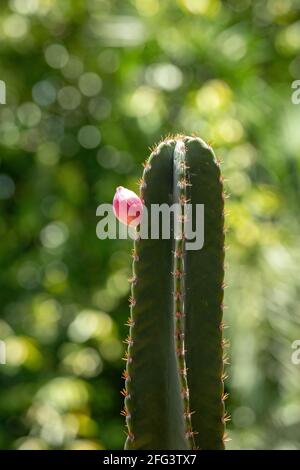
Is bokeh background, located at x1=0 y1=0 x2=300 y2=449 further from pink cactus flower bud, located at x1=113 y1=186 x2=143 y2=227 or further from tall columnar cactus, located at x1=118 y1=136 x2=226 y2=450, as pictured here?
pink cactus flower bud, located at x1=113 y1=186 x2=143 y2=227

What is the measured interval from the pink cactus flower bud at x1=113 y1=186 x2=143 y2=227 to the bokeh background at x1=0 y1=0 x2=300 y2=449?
1.64 m

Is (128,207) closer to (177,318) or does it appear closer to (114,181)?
(177,318)

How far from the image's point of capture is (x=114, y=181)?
3.94 metres

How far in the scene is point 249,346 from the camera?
125 inches

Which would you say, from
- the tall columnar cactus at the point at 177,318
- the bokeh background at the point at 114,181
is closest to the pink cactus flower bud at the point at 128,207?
the tall columnar cactus at the point at 177,318

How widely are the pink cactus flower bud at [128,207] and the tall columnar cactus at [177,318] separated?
0.07 feet

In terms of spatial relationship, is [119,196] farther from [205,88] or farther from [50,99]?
[50,99]

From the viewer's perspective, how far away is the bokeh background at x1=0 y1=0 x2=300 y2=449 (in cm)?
329

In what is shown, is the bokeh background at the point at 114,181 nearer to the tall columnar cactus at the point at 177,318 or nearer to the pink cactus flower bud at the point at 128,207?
the tall columnar cactus at the point at 177,318

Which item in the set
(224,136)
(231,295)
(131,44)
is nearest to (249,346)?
(231,295)

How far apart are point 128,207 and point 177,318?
22 centimetres

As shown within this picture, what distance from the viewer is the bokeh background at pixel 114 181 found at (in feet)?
10.8

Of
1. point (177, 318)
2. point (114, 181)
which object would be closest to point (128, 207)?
point (177, 318)

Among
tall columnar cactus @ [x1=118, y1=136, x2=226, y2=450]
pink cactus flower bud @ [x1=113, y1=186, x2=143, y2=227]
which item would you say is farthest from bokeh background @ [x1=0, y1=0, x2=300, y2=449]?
pink cactus flower bud @ [x1=113, y1=186, x2=143, y2=227]
